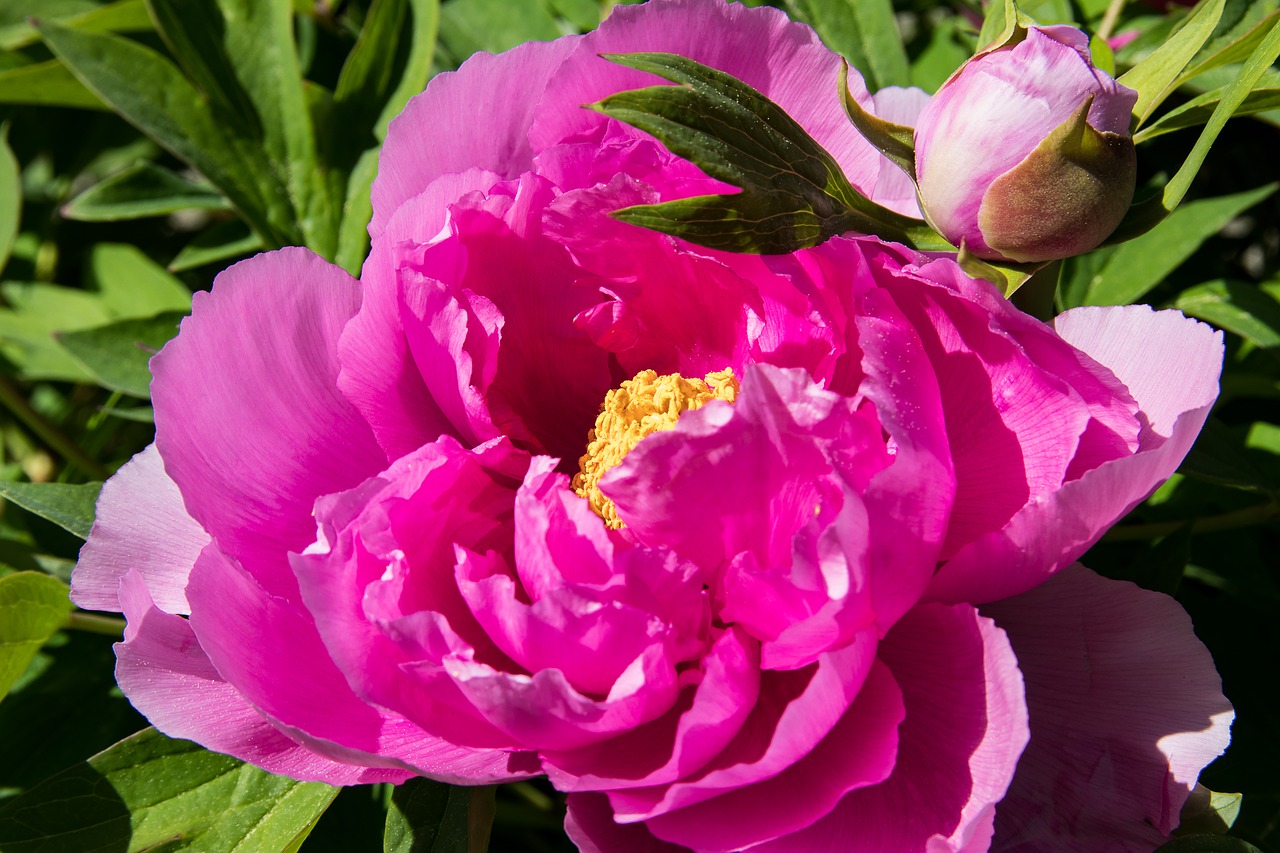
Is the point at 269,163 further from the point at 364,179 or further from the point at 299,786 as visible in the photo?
the point at 299,786

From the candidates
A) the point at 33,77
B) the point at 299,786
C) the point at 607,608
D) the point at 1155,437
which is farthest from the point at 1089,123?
the point at 33,77

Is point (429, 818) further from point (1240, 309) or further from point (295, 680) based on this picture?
point (1240, 309)

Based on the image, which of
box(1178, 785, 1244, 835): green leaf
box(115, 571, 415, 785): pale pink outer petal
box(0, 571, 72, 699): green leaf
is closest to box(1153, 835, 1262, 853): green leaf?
box(1178, 785, 1244, 835): green leaf

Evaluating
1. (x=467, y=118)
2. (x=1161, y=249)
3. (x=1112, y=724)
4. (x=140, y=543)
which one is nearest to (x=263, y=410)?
(x=140, y=543)

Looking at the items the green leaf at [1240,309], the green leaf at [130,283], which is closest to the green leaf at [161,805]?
the green leaf at [130,283]

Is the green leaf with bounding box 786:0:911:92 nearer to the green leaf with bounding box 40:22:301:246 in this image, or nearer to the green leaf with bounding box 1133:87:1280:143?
the green leaf with bounding box 1133:87:1280:143

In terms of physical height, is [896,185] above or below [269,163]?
above

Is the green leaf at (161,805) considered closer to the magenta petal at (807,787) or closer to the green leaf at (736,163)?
the magenta petal at (807,787)
